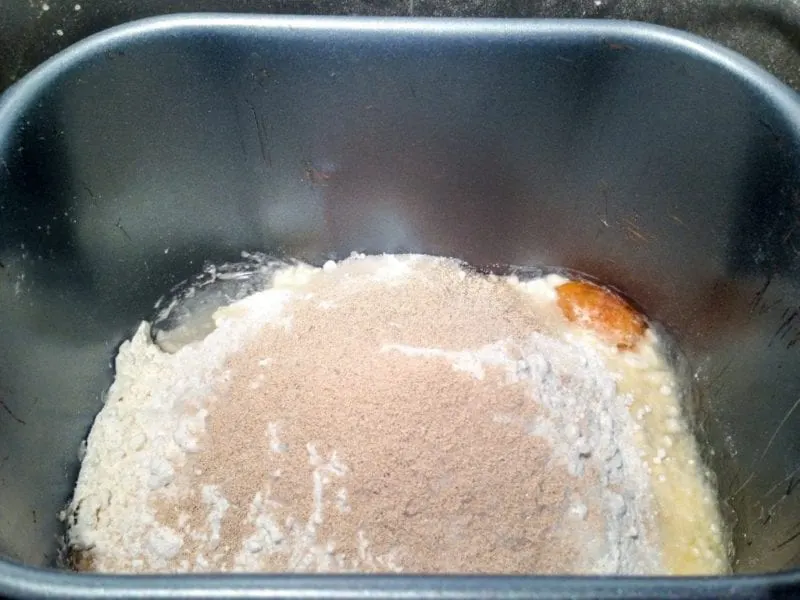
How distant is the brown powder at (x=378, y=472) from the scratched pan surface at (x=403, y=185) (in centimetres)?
22

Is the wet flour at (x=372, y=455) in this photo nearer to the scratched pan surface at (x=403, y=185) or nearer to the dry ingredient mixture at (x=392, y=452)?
the dry ingredient mixture at (x=392, y=452)

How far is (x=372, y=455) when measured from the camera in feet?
2.50

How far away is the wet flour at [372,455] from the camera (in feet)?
2.41

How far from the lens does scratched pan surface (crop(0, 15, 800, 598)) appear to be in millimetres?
837

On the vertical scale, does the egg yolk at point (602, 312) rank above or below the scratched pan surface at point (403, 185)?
below

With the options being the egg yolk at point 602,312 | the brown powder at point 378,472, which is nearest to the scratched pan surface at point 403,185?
the egg yolk at point 602,312

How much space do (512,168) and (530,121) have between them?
0.08 meters

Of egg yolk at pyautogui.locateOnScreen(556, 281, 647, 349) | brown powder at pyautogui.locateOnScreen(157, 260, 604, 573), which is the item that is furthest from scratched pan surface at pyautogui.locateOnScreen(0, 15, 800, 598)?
brown powder at pyautogui.locateOnScreen(157, 260, 604, 573)

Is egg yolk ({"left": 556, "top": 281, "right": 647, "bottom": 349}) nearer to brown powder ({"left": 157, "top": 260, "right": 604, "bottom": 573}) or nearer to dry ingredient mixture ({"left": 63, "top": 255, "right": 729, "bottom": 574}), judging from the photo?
dry ingredient mixture ({"left": 63, "top": 255, "right": 729, "bottom": 574})

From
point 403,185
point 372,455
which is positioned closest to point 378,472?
point 372,455

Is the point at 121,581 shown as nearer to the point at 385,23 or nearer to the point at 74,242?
the point at 74,242

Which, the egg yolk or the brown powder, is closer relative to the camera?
the brown powder

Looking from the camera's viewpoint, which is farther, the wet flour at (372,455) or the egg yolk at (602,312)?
the egg yolk at (602,312)

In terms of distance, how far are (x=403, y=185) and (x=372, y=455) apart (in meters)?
0.45
